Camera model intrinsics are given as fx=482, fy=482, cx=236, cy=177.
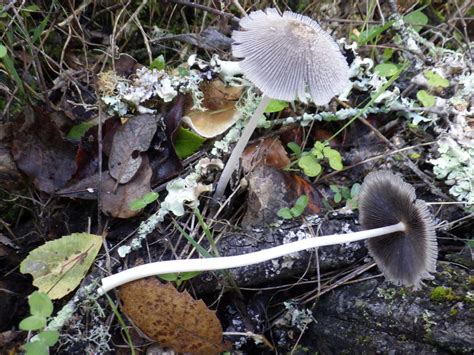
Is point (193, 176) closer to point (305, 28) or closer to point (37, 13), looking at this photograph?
point (305, 28)

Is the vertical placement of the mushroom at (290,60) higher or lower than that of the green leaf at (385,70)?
higher

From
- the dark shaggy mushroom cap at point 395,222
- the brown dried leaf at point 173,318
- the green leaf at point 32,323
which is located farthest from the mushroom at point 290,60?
the green leaf at point 32,323

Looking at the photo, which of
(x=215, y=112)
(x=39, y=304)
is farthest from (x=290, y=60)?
(x=39, y=304)

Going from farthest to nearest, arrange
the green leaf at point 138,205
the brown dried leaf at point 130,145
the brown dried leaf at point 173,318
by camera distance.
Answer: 1. the brown dried leaf at point 130,145
2. the green leaf at point 138,205
3. the brown dried leaf at point 173,318

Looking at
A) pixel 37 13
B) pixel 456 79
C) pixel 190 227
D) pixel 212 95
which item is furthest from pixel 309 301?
pixel 37 13

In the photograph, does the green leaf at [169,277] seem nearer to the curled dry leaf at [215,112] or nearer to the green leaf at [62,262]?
the green leaf at [62,262]

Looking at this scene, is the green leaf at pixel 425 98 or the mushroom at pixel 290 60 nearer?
the mushroom at pixel 290 60

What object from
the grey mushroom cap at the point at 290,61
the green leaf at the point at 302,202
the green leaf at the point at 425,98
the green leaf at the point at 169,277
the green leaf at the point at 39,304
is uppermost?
the grey mushroom cap at the point at 290,61
